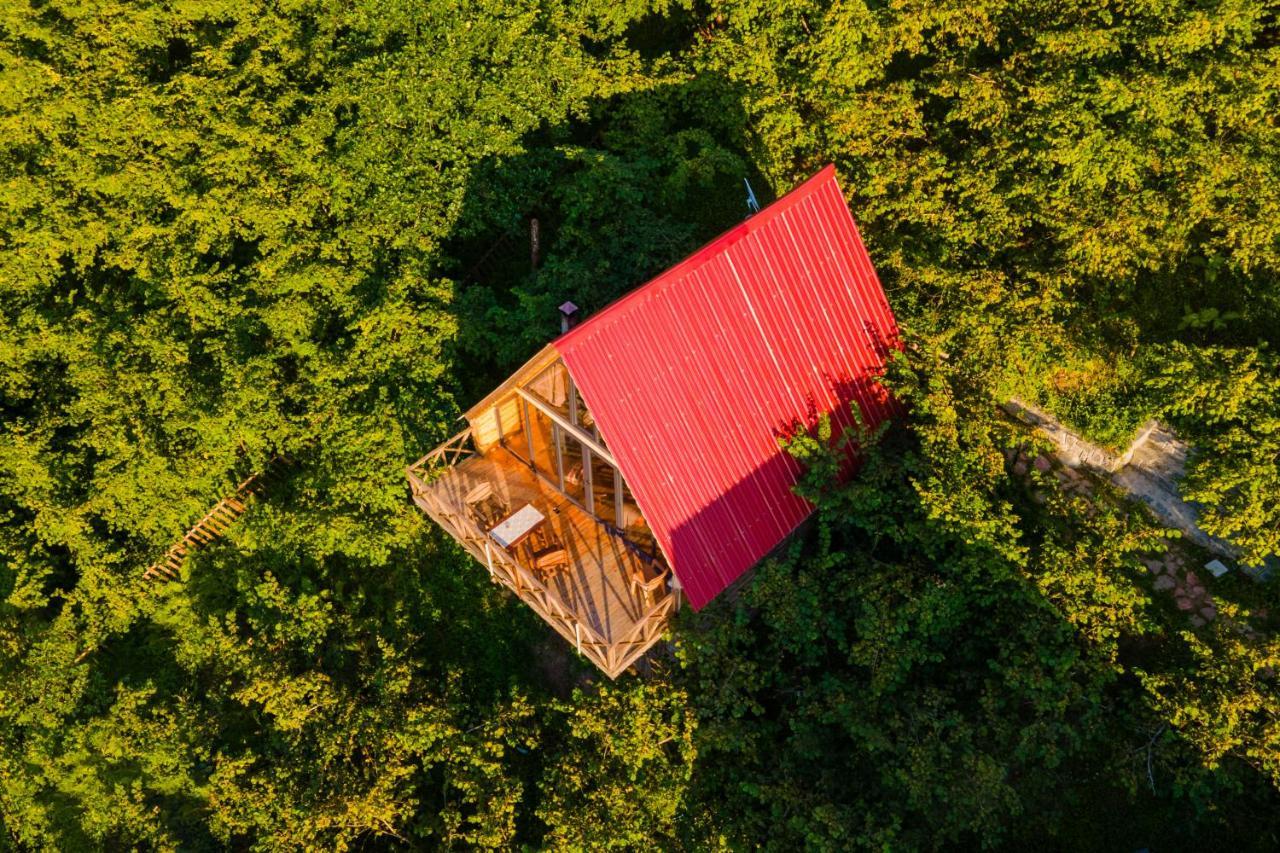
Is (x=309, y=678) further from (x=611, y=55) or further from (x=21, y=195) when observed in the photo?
(x=611, y=55)

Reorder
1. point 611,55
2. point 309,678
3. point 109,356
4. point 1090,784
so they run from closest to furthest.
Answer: point 1090,784 < point 309,678 < point 109,356 < point 611,55

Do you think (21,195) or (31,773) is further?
(21,195)

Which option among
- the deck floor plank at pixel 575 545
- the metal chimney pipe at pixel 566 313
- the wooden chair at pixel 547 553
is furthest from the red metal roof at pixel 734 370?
the metal chimney pipe at pixel 566 313

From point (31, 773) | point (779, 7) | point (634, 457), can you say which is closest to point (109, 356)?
point (31, 773)

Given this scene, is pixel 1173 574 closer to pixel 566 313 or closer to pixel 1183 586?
pixel 1183 586

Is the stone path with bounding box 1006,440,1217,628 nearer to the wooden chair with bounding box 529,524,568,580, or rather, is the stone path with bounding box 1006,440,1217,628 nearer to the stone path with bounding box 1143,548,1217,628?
the stone path with bounding box 1143,548,1217,628

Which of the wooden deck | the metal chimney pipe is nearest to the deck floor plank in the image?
the wooden deck

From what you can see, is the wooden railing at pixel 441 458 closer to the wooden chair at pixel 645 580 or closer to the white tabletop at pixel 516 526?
the white tabletop at pixel 516 526

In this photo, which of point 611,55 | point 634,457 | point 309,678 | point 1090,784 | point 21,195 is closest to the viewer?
point 634,457
